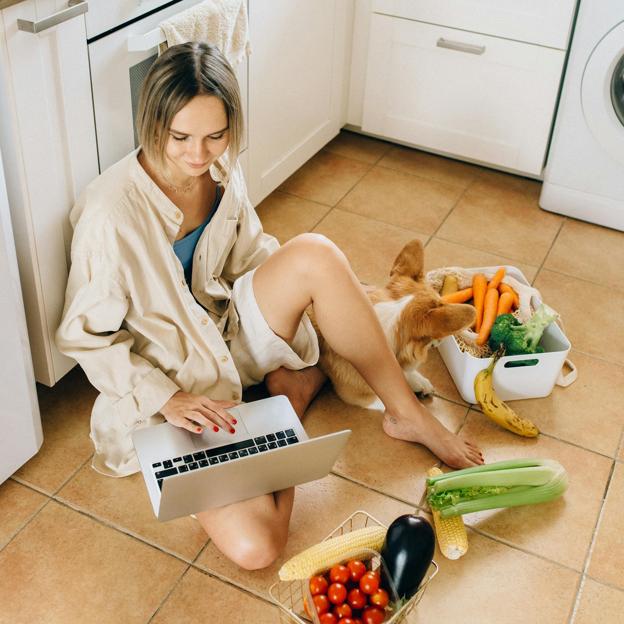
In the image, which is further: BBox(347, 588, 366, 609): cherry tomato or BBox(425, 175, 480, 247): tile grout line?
BBox(425, 175, 480, 247): tile grout line

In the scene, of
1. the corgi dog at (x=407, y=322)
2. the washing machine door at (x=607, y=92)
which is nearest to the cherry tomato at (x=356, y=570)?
the corgi dog at (x=407, y=322)

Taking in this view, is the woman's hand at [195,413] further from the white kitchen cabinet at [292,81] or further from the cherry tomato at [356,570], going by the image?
the white kitchen cabinet at [292,81]

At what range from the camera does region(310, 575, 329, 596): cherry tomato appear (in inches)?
57.5

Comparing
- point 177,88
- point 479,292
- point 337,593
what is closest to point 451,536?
Result: point 337,593

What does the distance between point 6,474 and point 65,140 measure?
69 cm

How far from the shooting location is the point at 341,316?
1.78 metres

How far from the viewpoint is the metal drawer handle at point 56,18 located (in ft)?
4.73

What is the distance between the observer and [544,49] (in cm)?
261

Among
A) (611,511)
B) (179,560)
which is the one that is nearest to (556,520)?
(611,511)

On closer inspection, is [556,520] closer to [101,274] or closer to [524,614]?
[524,614]

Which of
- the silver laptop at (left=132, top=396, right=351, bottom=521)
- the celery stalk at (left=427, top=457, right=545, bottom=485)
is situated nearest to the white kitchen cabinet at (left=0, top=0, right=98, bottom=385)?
the silver laptop at (left=132, top=396, right=351, bottom=521)

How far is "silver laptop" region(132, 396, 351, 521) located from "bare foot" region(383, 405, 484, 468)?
10.4 inches

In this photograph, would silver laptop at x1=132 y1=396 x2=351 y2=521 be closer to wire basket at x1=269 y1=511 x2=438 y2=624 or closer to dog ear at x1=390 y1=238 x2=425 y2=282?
wire basket at x1=269 y1=511 x2=438 y2=624

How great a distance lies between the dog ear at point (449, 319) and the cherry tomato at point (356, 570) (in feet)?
1.82
